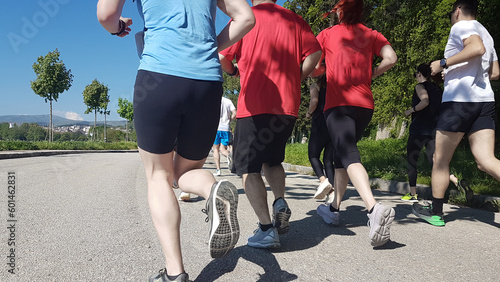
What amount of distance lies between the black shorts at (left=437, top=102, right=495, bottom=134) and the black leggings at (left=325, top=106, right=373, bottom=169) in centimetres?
87

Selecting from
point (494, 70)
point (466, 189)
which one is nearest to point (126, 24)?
point (494, 70)

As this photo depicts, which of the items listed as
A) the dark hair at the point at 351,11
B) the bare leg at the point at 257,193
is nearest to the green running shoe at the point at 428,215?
the bare leg at the point at 257,193

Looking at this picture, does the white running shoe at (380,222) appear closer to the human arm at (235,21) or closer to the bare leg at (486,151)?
the bare leg at (486,151)

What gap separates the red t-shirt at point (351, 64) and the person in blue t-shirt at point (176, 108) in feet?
4.95

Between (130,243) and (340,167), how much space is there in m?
2.00

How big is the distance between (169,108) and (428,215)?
317 centimetres

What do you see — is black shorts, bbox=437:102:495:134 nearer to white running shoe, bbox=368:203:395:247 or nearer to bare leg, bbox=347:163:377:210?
bare leg, bbox=347:163:377:210

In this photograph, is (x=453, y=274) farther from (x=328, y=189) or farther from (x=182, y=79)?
(x=182, y=79)

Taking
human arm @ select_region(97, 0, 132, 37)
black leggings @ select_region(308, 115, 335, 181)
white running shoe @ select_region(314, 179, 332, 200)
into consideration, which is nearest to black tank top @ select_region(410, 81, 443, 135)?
black leggings @ select_region(308, 115, 335, 181)

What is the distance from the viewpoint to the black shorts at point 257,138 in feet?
8.99

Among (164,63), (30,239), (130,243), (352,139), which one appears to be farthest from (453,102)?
(30,239)

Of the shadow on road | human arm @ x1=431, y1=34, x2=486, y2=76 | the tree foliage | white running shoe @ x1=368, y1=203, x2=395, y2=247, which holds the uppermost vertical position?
the tree foliage

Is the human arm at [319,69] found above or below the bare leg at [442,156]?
above

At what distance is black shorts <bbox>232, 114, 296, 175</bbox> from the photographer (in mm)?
2740
